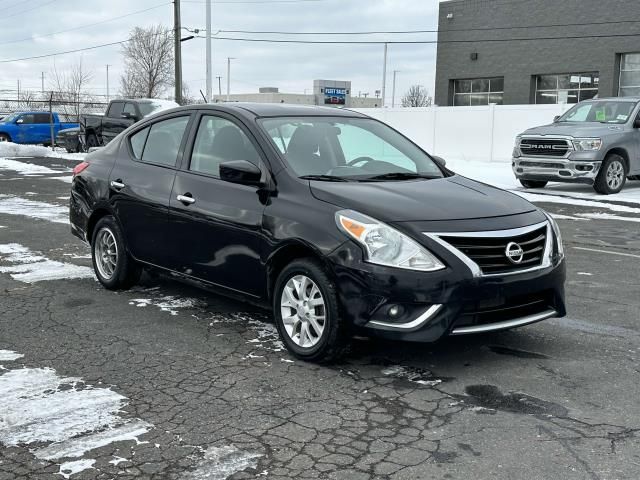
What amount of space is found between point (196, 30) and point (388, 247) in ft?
113

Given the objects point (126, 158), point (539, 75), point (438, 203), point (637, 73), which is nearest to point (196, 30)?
point (539, 75)

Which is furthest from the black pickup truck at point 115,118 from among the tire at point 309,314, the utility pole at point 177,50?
the tire at point 309,314

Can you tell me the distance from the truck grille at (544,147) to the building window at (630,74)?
2241cm

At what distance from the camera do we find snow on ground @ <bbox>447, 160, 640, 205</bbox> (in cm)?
1519

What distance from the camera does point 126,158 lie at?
657 cm

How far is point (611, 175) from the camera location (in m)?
15.3

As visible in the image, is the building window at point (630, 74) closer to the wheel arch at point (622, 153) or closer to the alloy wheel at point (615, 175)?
the wheel arch at point (622, 153)

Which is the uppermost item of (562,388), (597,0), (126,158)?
(597,0)

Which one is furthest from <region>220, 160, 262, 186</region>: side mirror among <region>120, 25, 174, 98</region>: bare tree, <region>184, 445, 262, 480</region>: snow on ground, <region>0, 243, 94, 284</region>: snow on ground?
<region>120, 25, 174, 98</region>: bare tree

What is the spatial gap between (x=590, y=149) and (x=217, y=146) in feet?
36.0

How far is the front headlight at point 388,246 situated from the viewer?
4.31 metres

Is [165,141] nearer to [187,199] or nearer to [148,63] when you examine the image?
[187,199]

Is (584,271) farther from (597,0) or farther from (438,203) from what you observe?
(597,0)

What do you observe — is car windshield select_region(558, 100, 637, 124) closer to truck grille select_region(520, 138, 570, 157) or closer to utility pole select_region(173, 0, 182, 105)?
truck grille select_region(520, 138, 570, 157)
